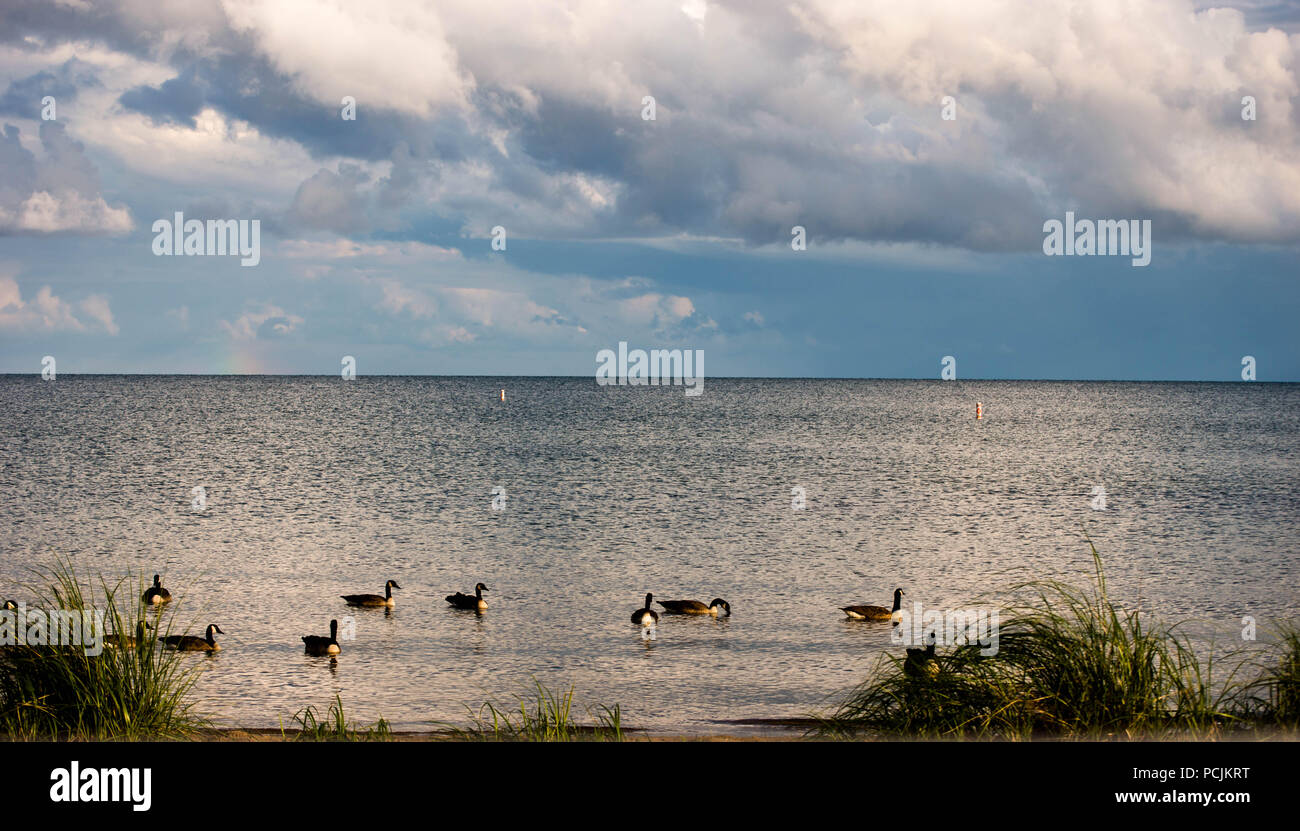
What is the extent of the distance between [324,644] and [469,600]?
178 inches

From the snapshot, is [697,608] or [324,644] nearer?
[324,644]

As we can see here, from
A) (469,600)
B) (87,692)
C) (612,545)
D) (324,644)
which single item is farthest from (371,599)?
(87,692)

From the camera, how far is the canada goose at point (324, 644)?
1817 cm

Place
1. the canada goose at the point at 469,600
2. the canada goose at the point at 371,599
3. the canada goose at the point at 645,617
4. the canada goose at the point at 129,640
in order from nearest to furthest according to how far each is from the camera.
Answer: the canada goose at the point at 129,640 < the canada goose at the point at 645,617 < the canada goose at the point at 371,599 < the canada goose at the point at 469,600

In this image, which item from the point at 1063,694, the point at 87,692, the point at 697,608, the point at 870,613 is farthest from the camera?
the point at 697,608

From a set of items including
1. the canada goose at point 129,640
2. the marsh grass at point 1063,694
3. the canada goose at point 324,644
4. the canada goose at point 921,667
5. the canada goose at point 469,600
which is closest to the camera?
A: the marsh grass at point 1063,694

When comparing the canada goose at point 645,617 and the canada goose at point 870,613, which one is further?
the canada goose at point 870,613

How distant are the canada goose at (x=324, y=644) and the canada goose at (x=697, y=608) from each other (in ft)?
22.3

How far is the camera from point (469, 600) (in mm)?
22406

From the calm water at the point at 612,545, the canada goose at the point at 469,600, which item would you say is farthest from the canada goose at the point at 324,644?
the canada goose at the point at 469,600

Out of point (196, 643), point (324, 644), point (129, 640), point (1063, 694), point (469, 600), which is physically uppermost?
point (129, 640)

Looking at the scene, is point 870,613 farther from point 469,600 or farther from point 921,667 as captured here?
point 921,667

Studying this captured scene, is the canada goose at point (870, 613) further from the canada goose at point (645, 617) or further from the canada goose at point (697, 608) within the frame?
the canada goose at point (645, 617)
